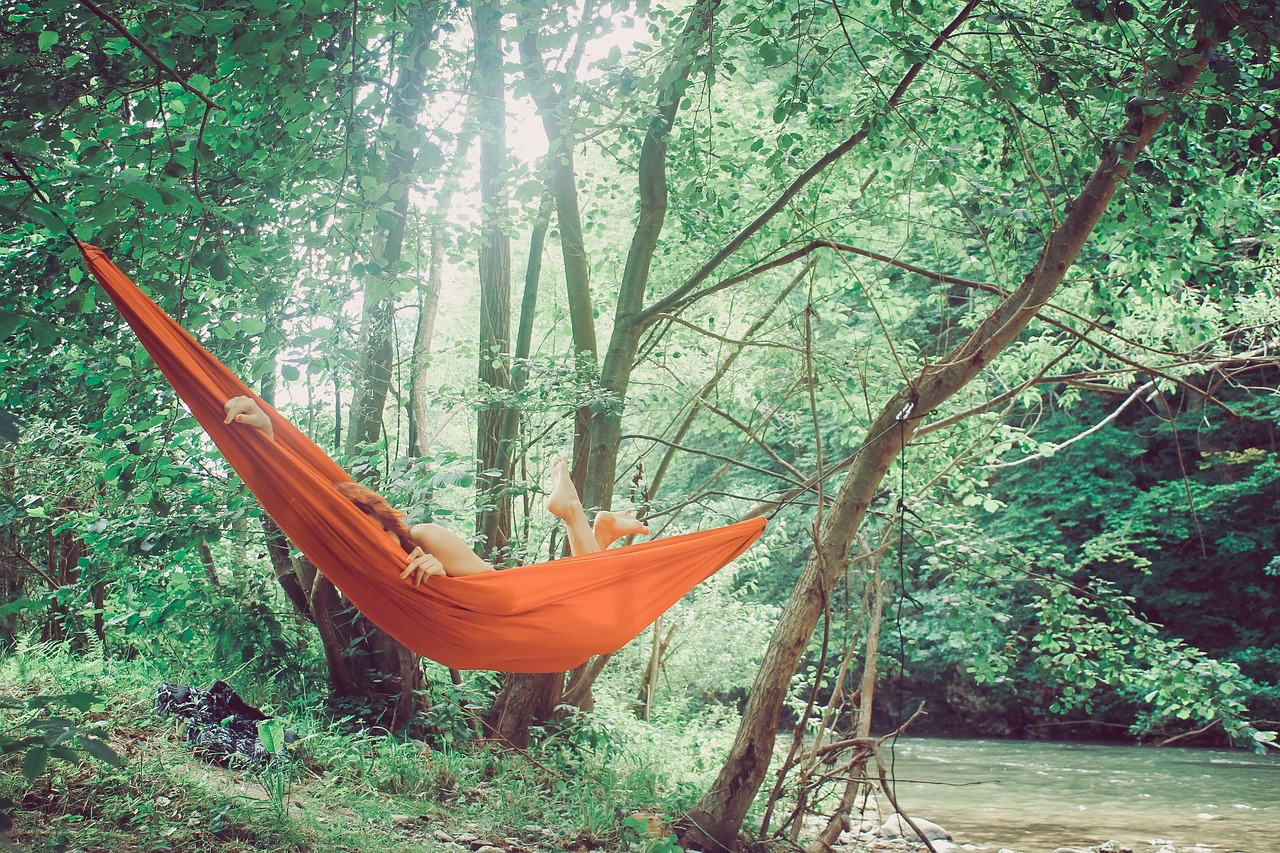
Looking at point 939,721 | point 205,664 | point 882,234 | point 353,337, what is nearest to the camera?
point 353,337

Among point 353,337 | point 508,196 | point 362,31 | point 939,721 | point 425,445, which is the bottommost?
point 939,721

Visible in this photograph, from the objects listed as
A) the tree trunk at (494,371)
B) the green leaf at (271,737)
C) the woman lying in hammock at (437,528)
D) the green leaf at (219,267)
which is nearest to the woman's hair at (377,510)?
the woman lying in hammock at (437,528)

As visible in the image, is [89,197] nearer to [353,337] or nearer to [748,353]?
[353,337]

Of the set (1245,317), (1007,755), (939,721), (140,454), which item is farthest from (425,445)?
(939,721)

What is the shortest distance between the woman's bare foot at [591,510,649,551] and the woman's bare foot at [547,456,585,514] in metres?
0.13

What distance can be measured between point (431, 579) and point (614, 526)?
0.66 metres

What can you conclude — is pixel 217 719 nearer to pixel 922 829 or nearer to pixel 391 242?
pixel 391 242

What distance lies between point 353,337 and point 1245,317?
4077mm

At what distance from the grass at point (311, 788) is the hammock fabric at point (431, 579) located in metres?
0.53

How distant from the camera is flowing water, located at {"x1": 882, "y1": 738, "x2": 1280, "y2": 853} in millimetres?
4121

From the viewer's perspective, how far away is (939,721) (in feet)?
31.2

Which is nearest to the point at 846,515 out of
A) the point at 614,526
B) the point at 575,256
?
the point at 614,526

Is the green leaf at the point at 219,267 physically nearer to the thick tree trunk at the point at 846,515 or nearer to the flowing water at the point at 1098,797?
the thick tree trunk at the point at 846,515

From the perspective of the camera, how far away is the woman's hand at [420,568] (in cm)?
189
